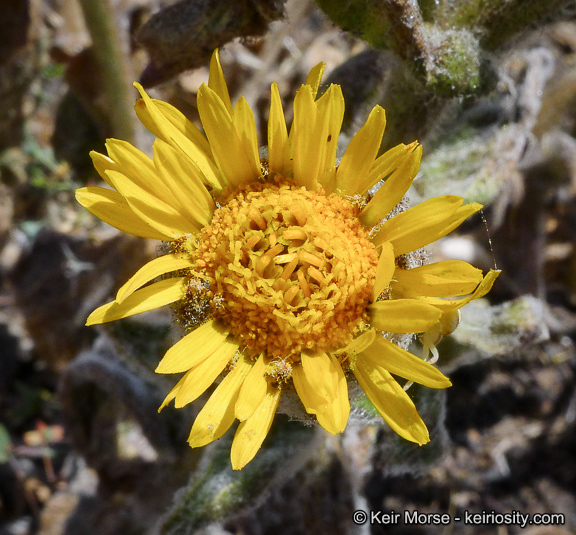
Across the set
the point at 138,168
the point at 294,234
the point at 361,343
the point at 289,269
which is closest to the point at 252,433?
the point at 361,343

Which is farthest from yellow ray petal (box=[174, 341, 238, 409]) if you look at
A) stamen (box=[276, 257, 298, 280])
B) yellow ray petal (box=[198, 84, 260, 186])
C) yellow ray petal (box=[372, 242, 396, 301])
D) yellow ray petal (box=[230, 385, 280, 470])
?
yellow ray petal (box=[198, 84, 260, 186])

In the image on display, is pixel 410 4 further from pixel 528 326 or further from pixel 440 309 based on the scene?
pixel 528 326

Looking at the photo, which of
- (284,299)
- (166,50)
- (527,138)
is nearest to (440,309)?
(284,299)

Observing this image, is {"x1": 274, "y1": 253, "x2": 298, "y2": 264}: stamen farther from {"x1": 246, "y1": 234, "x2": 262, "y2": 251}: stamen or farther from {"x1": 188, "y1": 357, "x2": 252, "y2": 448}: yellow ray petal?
{"x1": 188, "y1": 357, "x2": 252, "y2": 448}: yellow ray petal

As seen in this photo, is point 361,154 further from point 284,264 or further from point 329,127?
point 284,264

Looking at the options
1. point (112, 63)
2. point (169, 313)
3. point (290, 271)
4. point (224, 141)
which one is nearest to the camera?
point (290, 271)

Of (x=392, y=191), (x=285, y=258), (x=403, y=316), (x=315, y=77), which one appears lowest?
(x=403, y=316)
